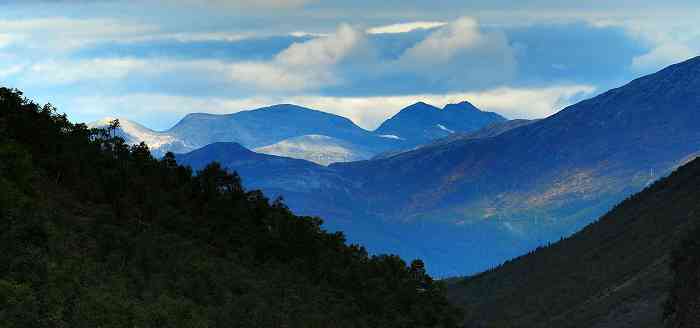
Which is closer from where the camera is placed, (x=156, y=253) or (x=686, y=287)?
(x=156, y=253)

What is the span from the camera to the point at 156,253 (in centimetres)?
5916

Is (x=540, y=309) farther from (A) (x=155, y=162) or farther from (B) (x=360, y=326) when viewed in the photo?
(B) (x=360, y=326)

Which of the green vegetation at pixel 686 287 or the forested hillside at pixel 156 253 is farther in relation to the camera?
the green vegetation at pixel 686 287

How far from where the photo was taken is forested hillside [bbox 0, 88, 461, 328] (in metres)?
41.7

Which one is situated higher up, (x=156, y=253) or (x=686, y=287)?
(x=686, y=287)

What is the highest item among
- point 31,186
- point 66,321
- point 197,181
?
point 197,181

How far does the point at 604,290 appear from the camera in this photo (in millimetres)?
170125

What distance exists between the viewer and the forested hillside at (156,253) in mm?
41688

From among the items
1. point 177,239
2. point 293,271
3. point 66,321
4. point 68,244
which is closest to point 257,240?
point 293,271

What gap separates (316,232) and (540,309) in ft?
306

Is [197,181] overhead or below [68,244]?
overhead

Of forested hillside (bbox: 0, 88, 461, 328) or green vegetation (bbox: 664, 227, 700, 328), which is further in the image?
green vegetation (bbox: 664, 227, 700, 328)

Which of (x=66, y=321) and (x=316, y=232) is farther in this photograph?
(x=316, y=232)

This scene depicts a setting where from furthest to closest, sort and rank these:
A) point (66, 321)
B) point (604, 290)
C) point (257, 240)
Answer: point (604, 290)
point (257, 240)
point (66, 321)
